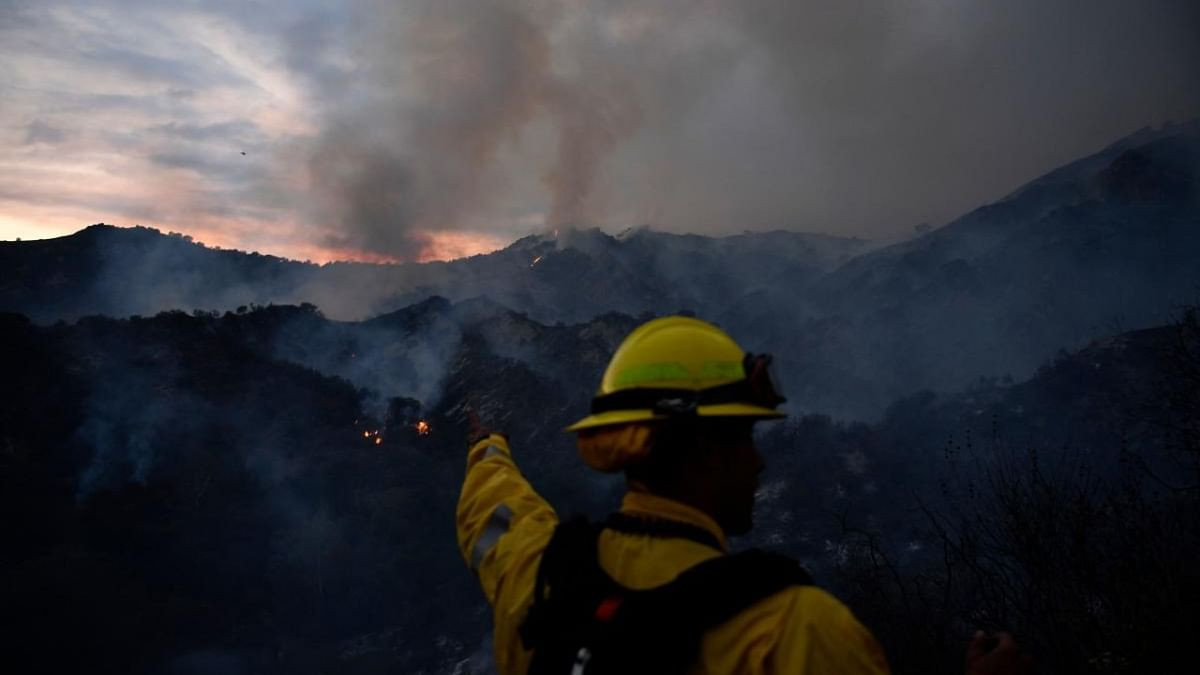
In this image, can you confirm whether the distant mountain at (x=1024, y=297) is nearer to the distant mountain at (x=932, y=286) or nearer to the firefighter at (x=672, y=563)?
the distant mountain at (x=932, y=286)

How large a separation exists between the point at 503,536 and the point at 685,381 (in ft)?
2.38

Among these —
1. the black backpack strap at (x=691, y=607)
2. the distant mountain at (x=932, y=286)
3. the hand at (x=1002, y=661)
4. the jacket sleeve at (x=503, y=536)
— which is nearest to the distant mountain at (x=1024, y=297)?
the distant mountain at (x=932, y=286)

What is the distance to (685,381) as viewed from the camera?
1.64m

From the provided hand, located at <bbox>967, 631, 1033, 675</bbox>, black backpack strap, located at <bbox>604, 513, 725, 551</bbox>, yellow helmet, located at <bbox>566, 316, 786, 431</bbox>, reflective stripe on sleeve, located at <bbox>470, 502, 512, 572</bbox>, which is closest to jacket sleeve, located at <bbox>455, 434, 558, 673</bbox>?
reflective stripe on sleeve, located at <bbox>470, 502, 512, 572</bbox>

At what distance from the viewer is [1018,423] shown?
120 ft

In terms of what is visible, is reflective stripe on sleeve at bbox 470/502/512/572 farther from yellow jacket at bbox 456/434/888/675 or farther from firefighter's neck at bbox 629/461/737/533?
firefighter's neck at bbox 629/461/737/533

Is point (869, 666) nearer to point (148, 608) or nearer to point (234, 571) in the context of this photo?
point (148, 608)

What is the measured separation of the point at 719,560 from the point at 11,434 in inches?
1570

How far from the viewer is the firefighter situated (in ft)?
4.02

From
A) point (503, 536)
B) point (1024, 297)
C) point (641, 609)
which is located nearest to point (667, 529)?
point (641, 609)

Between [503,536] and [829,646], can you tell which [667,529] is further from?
[503,536]

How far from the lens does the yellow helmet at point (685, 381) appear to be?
161 cm

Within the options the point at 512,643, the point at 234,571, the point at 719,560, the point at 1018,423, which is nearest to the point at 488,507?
the point at 512,643

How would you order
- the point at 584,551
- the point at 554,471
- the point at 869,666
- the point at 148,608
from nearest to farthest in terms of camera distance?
the point at 869,666
the point at 584,551
the point at 148,608
the point at 554,471
